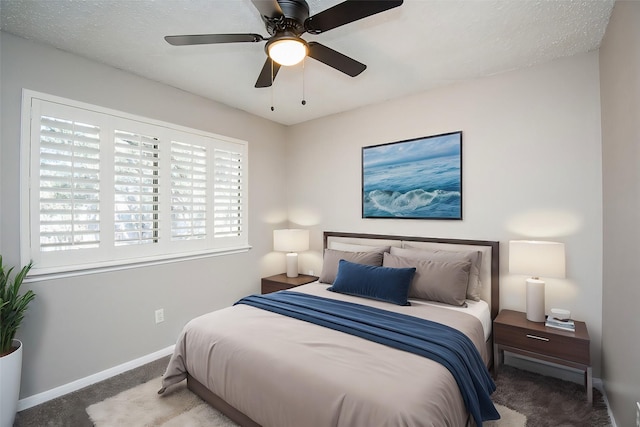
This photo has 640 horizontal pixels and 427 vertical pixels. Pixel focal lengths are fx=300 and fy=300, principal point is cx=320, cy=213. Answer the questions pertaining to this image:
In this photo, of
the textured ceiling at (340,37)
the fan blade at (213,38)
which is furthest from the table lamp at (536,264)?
the fan blade at (213,38)

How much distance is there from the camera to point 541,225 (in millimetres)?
2609

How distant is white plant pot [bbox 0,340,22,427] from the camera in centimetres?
180

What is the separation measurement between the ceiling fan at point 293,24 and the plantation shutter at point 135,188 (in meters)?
1.45

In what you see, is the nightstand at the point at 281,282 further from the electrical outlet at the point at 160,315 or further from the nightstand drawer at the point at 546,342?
the nightstand drawer at the point at 546,342

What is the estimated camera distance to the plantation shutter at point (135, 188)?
2713 millimetres

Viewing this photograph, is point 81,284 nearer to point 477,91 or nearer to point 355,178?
point 355,178

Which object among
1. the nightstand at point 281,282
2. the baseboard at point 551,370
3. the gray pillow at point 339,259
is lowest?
the baseboard at point 551,370

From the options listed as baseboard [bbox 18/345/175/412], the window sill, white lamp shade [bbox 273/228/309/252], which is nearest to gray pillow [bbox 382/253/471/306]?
white lamp shade [bbox 273/228/309/252]

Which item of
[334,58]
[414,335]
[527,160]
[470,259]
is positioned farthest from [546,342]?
[334,58]

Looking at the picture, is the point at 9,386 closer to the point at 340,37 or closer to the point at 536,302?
the point at 340,37

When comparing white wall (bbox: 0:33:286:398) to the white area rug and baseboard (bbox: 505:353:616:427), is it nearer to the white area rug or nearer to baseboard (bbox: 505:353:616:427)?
the white area rug

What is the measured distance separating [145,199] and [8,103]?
1135 millimetres

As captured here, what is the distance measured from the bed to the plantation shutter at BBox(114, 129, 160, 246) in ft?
3.82

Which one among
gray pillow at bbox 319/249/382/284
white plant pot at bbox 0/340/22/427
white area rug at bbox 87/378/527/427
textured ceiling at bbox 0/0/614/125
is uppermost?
textured ceiling at bbox 0/0/614/125
